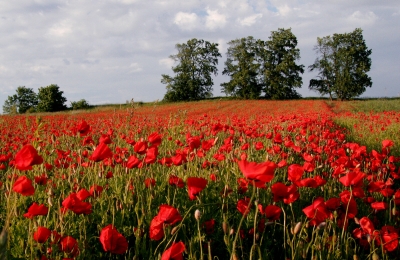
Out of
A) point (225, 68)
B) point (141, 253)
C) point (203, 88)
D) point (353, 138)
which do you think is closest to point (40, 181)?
point (141, 253)

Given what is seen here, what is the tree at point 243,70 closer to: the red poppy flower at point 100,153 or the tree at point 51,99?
the tree at point 51,99

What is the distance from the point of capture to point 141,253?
6.57 feet

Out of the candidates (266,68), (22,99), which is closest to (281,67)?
(266,68)

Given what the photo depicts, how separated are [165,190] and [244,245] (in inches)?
42.9

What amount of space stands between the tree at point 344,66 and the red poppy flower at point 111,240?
4401cm

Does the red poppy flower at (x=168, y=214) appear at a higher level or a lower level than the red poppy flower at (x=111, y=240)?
higher

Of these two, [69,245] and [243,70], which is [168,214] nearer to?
[69,245]

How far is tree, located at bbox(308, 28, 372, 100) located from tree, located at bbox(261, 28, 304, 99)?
10.3 feet

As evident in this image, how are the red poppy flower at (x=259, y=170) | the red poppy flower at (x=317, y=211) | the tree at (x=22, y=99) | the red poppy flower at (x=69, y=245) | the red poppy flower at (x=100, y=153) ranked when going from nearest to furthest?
1. the red poppy flower at (x=259, y=170)
2. the red poppy flower at (x=69, y=245)
3. the red poppy flower at (x=317, y=211)
4. the red poppy flower at (x=100, y=153)
5. the tree at (x=22, y=99)

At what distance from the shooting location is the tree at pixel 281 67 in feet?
139

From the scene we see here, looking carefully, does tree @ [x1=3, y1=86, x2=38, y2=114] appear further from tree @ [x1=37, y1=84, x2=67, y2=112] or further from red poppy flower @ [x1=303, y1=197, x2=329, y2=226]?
red poppy flower @ [x1=303, y1=197, x2=329, y2=226]

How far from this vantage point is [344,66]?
42.6 metres

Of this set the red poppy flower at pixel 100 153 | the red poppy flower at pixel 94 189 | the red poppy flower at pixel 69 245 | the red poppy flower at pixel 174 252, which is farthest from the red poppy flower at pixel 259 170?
the red poppy flower at pixel 94 189

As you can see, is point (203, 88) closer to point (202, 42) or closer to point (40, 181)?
point (202, 42)
